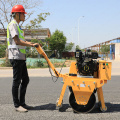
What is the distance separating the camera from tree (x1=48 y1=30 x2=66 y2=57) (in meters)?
40.0

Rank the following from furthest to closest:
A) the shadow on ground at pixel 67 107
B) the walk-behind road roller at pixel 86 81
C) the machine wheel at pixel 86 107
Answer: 1. the shadow on ground at pixel 67 107
2. the machine wheel at pixel 86 107
3. the walk-behind road roller at pixel 86 81

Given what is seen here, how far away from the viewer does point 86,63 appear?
3713mm

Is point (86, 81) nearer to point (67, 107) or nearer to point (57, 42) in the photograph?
point (67, 107)

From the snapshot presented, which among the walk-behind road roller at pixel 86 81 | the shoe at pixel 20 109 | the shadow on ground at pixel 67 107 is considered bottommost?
the shadow on ground at pixel 67 107

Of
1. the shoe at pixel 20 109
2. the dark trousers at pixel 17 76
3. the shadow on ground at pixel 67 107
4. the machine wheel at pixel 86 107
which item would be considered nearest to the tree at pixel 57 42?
the shadow on ground at pixel 67 107

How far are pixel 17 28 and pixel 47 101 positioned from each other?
1982 millimetres

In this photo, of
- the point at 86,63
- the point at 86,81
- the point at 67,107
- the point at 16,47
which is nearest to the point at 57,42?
the point at 67,107

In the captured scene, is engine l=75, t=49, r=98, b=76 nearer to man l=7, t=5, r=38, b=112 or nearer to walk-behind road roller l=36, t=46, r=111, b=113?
walk-behind road roller l=36, t=46, r=111, b=113

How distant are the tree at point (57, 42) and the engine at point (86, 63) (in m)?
36.0

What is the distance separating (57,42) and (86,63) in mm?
36187

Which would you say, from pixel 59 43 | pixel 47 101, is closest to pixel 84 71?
pixel 47 101

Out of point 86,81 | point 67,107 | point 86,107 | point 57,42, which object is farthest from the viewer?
point 57,42

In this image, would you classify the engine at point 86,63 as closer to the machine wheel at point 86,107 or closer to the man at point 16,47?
the machine wheel at point 86,107

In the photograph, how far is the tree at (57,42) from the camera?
40.0 meters
